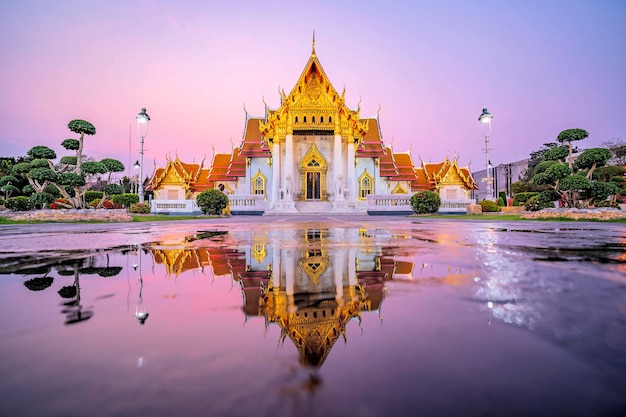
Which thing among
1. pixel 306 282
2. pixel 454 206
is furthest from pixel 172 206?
pixel 306 282

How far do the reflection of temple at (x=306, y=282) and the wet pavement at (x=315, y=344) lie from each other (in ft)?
0.05

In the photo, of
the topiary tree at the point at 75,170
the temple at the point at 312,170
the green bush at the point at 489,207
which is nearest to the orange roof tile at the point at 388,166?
the temple at the point at 312,170

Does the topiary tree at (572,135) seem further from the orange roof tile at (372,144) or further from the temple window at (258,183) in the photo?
the temple window at (258,183)

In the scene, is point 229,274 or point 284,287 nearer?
point 284,287

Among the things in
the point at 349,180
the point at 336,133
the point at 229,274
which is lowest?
the point at 229,274

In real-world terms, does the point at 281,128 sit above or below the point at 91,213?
above

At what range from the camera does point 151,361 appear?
1152mm

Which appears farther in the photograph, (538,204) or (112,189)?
(112,189)

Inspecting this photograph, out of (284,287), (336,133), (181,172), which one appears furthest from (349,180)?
(284,287)

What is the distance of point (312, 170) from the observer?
1193 inches

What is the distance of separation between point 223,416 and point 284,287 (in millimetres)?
1430

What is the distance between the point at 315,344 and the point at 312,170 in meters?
29.3

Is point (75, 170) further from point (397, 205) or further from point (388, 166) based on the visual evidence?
point (388, 166)

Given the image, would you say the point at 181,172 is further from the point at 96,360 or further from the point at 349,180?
the point at 96,360
